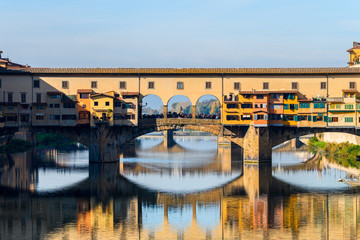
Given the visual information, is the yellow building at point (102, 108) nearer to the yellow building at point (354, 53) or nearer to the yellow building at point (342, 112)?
the yellow building at point (342, 112)

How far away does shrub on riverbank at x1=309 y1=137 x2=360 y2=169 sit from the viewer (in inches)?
3549

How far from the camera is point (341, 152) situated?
330 ft

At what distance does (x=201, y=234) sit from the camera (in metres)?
46.5

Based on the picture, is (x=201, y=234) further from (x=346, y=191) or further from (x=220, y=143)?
(x=220, y=143)

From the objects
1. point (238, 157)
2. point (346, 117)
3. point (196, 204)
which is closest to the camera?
point (196, 204)

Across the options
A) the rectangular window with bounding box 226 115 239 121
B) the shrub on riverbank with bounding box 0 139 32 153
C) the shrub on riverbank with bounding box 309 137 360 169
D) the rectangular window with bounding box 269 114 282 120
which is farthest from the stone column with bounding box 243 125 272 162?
the shrub on riverbank with bounding box 0 139 32 153

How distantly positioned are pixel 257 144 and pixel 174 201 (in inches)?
1168

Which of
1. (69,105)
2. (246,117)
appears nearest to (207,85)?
(246,117)

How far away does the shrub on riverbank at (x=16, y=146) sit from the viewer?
104m

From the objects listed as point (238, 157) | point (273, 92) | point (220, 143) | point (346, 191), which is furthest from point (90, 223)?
point (220, 143)

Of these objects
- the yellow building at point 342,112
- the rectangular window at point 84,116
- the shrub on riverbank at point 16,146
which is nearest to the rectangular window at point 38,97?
the rectangular window at point 84,116

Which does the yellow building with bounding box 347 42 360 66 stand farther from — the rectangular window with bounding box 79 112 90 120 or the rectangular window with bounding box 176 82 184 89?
the rectangular window with bounding box 79 112 90 120

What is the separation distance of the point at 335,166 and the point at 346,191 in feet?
74.0

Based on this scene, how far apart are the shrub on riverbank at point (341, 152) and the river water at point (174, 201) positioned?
4.68 m
